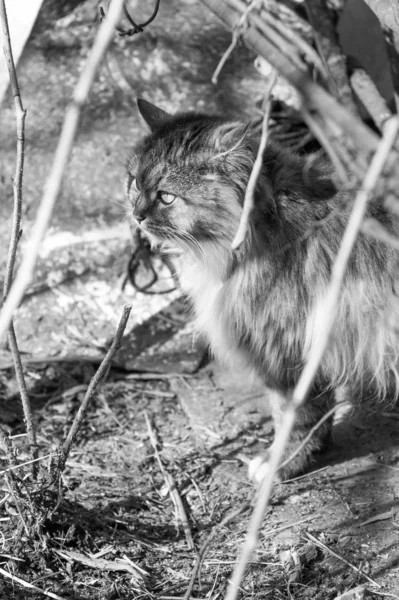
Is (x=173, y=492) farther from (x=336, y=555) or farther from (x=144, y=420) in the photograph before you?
(x=336, y=555)

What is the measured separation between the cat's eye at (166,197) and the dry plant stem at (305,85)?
87 centimetres

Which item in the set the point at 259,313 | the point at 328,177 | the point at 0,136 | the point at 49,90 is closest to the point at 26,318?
the point at 0,136

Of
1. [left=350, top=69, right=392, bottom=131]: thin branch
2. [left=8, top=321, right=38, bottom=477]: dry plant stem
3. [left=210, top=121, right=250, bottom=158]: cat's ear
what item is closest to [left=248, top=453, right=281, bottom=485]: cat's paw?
[left=8, top=321, right=38, bottom=477]: dry plant stem

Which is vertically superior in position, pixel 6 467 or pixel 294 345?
pixel 294 345

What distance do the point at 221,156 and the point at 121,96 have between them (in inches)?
59.9

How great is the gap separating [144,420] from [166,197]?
3.51 feet

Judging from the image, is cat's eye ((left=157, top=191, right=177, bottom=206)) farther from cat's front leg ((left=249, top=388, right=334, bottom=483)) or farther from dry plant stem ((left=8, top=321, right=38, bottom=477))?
cat's front leg ((left=249, top=388, right=334, bottom=483))

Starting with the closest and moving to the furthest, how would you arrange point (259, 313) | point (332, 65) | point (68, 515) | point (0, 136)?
point (68, 515) → point (259, 313) → point (332, 65) → point (0, 136)

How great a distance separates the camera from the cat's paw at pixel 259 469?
2.58 metres

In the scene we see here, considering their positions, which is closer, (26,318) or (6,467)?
(6,467)

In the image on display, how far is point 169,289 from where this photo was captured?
3383 mm

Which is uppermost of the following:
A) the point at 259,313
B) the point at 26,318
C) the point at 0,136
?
the point at 259,313

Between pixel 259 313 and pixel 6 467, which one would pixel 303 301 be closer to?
pixel 259 313

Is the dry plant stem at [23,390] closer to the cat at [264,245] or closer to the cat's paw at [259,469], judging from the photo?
the cat at [264,245]
